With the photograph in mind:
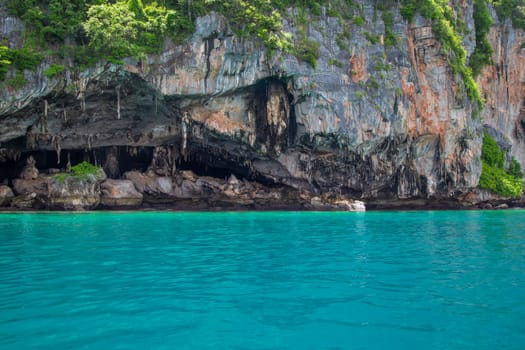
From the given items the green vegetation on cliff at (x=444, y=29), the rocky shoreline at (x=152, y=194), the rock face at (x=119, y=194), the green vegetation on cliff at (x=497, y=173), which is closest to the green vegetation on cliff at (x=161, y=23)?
the green vegetation on cliff at (x=444, y=29)

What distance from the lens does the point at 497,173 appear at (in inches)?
1383

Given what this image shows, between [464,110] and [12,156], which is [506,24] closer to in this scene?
[464,110]

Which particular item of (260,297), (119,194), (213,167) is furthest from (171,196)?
(260,297)

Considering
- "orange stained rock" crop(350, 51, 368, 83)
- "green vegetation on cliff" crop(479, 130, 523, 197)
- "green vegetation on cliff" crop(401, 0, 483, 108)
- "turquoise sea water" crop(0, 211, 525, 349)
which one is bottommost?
"turquoise sea water" crop(0, 211, 525, 349)

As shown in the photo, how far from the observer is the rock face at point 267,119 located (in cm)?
2394

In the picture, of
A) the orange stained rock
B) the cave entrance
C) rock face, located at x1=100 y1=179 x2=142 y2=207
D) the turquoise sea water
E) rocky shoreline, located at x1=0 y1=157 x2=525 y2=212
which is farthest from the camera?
the cave entrance

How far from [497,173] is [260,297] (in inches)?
1399

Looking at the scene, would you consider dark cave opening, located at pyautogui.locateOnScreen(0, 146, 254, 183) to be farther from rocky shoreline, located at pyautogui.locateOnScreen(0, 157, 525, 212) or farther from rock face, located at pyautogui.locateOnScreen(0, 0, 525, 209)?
rocky shoreline, located at pyautogui.locateOnScreen(0, 157, 525, 212)

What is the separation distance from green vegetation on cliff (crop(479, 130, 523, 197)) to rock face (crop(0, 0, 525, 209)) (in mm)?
2783

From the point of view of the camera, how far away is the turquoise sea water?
163 inches

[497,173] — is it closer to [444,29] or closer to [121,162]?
[444,29]

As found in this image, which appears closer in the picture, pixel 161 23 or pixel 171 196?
pixel 161 23

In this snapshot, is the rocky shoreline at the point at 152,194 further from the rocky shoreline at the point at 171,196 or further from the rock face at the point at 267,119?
the rock face at the point at 267,119

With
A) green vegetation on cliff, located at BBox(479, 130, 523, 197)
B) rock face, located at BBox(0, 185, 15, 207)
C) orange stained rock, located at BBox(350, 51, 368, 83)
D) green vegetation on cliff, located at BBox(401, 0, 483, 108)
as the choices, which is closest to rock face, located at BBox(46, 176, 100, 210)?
rock face, located at BBox(0, 185, 15, 207)
